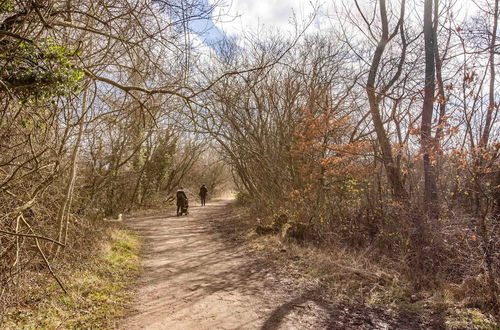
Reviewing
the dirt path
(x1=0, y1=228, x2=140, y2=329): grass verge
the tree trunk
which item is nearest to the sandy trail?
the dirt path

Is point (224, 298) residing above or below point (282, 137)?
below

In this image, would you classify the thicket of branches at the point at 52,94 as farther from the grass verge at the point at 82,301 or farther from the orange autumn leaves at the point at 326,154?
the orange autumn leaves at the point at 326,154

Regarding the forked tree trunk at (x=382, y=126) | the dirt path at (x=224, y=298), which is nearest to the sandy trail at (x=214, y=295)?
the dirt path at (x=224, y=298)

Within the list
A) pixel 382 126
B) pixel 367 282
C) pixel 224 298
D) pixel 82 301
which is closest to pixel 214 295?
pixel 224 298

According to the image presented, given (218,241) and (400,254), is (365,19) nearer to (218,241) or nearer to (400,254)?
(400,254)

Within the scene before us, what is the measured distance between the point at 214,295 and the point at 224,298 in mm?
216

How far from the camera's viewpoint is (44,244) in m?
6.07

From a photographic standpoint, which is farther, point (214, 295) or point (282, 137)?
point (282, 137)

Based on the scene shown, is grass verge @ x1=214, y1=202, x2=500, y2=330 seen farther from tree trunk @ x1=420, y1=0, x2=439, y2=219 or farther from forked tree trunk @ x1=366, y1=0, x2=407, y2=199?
forked tree trunk @ x1=366, y1=0, x2=407, y2=199

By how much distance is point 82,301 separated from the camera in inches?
209

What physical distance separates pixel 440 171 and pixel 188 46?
6898mm

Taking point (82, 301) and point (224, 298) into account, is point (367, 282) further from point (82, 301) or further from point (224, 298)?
point (82, 301)

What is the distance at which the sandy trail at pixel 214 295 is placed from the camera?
491 centimetres

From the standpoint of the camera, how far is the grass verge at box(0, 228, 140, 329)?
4547mm
